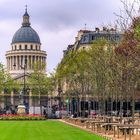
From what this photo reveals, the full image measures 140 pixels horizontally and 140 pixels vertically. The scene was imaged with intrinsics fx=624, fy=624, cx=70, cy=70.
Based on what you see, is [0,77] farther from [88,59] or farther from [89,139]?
[89,139]

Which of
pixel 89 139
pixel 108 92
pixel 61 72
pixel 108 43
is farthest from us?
pixel 61 72

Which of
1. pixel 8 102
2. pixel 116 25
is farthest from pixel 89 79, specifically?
pixel 8 102

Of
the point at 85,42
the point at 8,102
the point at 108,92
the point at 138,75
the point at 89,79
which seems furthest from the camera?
the point at 8,102

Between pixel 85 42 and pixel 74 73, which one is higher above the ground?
pixel 85 42

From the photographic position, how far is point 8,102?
18025cm

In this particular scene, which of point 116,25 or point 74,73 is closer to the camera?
point 116,25

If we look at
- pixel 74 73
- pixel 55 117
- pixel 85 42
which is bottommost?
pixel 55 117

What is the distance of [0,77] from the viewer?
15862cm

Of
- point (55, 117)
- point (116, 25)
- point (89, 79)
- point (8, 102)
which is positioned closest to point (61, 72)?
point (55, 117)

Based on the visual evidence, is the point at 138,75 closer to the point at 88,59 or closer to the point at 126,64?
the point at 126,64

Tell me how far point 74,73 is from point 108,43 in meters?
31.6

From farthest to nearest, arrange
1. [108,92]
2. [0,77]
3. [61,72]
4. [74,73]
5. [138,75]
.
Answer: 1. [0,77]
2. [61,72]
3. [74,73]
4. [108,92]
5. [138,75]

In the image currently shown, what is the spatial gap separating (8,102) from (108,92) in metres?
101

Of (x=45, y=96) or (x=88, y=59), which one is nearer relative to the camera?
(x=88, y=59)
